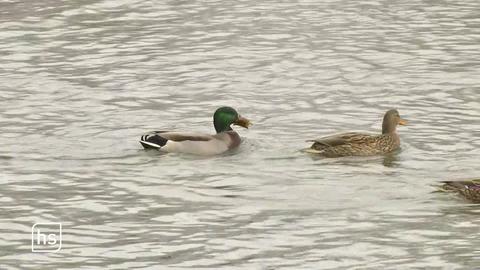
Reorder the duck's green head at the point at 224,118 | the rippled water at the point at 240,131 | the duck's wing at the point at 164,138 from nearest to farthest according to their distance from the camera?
the rippled water at the point at 240,131
the duck's wing at the point at 164,138
the duck's green head at the point at 224,118

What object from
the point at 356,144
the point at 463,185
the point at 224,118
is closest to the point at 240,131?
the point at 224,118

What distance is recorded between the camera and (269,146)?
19766mm

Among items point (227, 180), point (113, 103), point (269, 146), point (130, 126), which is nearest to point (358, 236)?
point (227, 180)

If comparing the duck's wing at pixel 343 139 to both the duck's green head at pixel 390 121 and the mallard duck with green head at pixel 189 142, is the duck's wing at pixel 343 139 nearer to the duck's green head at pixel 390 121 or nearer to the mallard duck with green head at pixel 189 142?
the duck's green head at pixel 390 121

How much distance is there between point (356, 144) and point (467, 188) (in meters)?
2.83

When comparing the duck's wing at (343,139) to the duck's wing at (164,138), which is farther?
the duck's wing at (164,138)

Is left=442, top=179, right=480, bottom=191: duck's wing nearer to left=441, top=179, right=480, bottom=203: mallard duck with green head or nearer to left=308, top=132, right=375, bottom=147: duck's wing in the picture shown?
left=441, top=179, right=480, bottom=203: mallard duck with green head

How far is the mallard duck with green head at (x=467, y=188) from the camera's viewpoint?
54.5 ft

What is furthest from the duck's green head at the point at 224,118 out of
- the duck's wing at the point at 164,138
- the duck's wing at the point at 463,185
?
the duck's wing at the point at 463,185

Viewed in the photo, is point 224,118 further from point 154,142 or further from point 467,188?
point 467,188

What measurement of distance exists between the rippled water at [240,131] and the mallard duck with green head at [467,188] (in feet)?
0.50

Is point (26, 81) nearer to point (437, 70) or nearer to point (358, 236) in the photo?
Answer: point (437, 70)

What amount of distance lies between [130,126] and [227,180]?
11.5 feet

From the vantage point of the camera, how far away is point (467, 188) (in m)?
16.7
